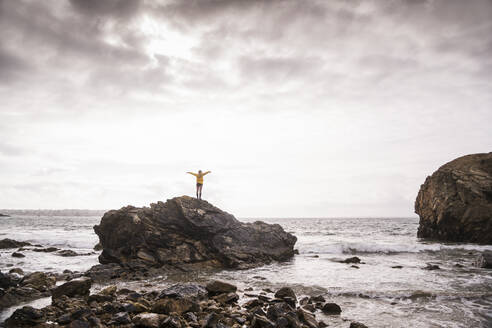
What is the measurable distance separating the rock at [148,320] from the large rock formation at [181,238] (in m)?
11.6

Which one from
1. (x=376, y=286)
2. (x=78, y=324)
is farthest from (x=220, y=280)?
(x=376, y=286)

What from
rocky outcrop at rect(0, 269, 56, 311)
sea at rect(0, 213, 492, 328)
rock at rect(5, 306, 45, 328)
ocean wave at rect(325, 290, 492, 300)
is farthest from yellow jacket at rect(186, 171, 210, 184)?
rock at rect(5, 306, 45, 328)

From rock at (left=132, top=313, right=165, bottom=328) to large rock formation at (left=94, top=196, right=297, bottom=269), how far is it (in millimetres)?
11637

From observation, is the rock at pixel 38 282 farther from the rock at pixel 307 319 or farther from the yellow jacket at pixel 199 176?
the rock at pixel 307 319

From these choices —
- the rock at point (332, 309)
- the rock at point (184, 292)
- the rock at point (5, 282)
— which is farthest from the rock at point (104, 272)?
the rock at point (332, 309)

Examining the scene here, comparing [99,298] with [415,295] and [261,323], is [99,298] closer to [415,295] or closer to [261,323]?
[261,323]

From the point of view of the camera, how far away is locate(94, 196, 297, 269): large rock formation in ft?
67.3

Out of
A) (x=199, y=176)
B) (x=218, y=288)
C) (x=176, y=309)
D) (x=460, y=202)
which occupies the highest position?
(x=199, y=176)

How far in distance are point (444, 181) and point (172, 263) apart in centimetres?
4073

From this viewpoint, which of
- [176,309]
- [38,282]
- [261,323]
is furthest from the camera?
[38,282]

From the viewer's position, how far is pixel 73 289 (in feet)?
37.3

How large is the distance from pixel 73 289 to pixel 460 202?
146 ft

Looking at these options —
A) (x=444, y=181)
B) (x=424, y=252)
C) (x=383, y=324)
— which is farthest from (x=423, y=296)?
(x=444, y=181)

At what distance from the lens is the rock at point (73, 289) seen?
11.2 meters
